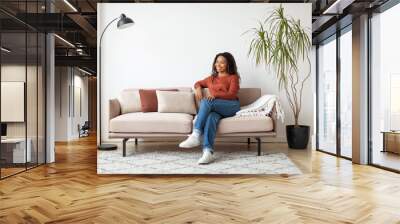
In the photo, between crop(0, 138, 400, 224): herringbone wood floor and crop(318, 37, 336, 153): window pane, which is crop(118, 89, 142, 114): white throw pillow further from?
crop(318, 37, 336, 153): window pane

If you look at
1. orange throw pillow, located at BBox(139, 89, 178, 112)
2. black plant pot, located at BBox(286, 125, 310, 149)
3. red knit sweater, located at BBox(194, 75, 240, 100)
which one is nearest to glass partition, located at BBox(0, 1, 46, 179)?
orange throw pillow, located at BBox(139, 89, 178, 112)

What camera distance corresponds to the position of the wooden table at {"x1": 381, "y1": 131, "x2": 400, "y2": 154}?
12.8 feet

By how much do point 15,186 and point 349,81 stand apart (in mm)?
4363

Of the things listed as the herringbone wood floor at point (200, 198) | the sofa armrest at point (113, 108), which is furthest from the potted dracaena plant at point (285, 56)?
the sofa armrest at point (113, 108)

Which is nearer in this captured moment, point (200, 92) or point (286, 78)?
point (200, 92)

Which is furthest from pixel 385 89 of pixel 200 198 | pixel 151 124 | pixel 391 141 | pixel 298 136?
pixel 200 198

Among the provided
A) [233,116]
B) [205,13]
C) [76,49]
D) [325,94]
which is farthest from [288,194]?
[76,49]

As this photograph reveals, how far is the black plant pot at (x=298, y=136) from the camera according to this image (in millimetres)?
4164

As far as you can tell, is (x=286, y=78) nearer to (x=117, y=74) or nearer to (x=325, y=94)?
(x=325, y=94)

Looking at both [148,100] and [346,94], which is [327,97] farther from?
[148,100]

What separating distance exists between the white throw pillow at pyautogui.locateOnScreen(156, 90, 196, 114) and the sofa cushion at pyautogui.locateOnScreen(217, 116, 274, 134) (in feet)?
2.32

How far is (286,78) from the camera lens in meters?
4.55

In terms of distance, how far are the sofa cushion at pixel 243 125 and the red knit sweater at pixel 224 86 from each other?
350 mm

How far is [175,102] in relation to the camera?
4152 mm
